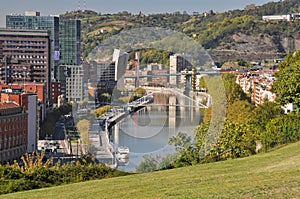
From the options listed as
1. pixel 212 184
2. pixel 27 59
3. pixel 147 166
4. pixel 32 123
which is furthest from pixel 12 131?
pixel 27 59

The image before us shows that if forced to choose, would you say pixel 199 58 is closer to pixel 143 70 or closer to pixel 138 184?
pixel 143 70

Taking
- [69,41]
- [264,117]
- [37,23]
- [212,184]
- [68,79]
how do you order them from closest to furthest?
[212,184], [264,117], [68,79], [37,23], [69,41]

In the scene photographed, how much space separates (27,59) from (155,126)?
57.9 ft

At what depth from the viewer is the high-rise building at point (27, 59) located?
2752 centimetres

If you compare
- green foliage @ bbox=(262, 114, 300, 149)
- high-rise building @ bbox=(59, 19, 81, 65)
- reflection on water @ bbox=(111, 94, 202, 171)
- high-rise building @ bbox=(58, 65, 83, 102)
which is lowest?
reflection on water @ bbox=(111, 94, 202, 171)

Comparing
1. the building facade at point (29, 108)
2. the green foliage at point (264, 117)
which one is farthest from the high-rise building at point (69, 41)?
the green foliage at point (264, 117)

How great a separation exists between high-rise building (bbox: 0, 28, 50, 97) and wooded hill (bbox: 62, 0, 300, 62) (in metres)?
7.45

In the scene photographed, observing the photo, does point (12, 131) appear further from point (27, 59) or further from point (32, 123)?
point (27, 59)

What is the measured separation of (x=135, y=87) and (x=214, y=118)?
345 centimetres

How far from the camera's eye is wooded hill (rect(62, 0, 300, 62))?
1656 inches

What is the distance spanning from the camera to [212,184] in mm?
3604

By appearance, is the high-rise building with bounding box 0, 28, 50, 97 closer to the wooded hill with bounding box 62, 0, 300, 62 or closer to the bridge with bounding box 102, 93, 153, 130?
the wooded hill with bounding box 62, 0, 300, 62

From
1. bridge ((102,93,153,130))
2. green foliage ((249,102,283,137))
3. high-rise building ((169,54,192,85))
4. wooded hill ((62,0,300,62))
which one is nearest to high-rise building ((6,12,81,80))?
wooded hill ((62,0,300,62))

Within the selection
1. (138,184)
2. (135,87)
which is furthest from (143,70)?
(138,184)
